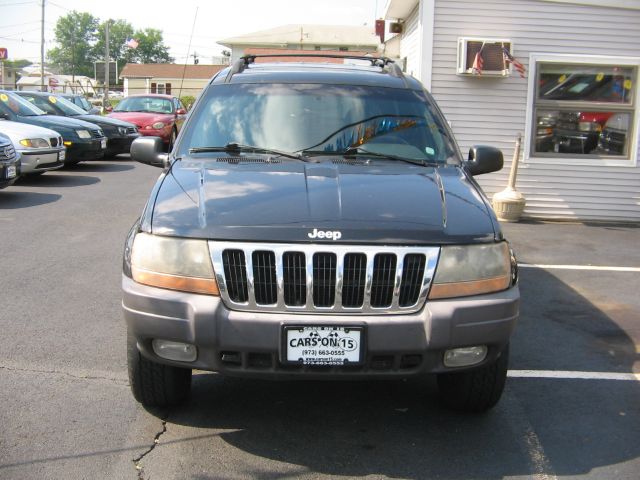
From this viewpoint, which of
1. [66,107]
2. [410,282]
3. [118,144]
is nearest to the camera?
[410,282]

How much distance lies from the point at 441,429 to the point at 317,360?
0.97 meters

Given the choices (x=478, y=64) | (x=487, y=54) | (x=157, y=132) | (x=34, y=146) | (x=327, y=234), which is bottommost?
(x=327, y=234)

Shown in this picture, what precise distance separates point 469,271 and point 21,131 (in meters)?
11.4

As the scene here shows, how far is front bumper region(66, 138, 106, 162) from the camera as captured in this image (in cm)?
1516

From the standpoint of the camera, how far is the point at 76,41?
127375mm

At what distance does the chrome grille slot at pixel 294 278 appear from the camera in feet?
11.0

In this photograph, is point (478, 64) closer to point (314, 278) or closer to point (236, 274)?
point (314, 278)

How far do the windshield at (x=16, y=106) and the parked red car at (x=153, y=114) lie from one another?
3.99 meters

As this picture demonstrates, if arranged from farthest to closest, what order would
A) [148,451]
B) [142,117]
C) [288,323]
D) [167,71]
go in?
[167,71]
[142,117]
[148,451]
[288,323]

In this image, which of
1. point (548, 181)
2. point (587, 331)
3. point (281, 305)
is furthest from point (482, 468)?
point (548, 181)

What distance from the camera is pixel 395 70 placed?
213 inches

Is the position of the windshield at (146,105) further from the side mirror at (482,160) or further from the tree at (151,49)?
the tree at (151,49)

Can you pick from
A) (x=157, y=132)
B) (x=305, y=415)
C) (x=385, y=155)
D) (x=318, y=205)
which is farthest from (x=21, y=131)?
(x=318, y=205)

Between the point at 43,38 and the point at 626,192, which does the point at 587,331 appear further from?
the point at 43,38
